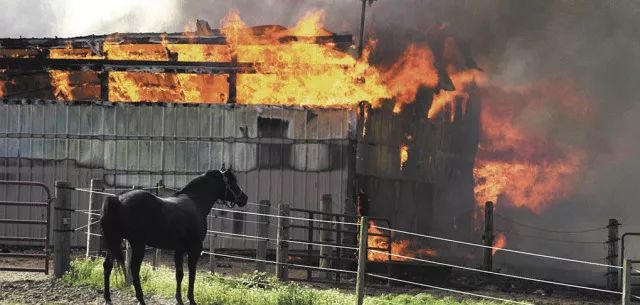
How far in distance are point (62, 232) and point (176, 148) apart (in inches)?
497

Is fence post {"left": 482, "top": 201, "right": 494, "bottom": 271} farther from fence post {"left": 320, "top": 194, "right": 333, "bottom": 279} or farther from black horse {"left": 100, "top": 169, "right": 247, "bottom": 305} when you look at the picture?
black horse {"left": 100, "top": 169, "right": 247, "bottom": 305}

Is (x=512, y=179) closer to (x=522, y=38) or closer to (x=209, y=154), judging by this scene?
(x=522, y=38)

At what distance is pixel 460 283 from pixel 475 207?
20908 mm

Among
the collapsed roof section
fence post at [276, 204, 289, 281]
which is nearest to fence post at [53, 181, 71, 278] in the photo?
fence post at [276, 204, 289, 281]

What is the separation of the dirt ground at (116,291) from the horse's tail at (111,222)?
1212 mm

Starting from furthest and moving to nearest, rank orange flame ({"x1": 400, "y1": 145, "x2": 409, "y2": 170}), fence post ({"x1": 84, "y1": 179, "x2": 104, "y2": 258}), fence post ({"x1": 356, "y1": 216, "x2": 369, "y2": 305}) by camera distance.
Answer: orange flame ({"x1": 400, "y1": 145, "x2": 409, "y2": 170}), fence post ({"x1": 84, "y1": 179, "x2": 104, "y2": 258}), fence post ({"x1": 356, "y1": 216, "x2": 369, "y2": 305})

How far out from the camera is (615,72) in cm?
5100

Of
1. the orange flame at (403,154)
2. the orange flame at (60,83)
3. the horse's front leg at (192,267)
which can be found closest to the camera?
the horse's front leg at (192,267)

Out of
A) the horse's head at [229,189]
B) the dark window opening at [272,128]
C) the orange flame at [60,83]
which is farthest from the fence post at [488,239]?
the orange flame at [60,83]

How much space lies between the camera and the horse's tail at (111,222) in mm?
13172

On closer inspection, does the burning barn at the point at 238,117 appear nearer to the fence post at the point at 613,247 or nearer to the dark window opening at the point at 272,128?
the dark window opening at the point at 272,128

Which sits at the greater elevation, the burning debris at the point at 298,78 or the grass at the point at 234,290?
the burning debris at the point at 298,78

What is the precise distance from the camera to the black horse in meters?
13.2

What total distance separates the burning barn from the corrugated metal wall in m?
0.03
